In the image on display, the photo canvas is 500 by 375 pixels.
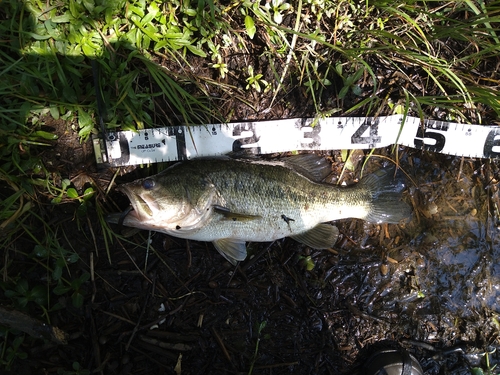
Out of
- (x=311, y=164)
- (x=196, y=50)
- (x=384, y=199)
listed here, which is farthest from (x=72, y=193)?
(x=384, y=199)

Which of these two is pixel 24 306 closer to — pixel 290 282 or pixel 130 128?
pixel 130 128

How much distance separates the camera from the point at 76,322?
328 cm

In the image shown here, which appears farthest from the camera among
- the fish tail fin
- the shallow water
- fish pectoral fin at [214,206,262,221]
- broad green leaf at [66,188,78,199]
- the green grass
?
the shallow water

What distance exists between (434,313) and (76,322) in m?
3.56

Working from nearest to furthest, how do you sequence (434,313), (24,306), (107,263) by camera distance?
(24,306)
(107,263)
(434,313)

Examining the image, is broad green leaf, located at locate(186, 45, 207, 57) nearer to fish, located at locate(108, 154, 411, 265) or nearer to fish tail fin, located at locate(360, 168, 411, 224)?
fish, located at locate(108, 154, 411, 265)

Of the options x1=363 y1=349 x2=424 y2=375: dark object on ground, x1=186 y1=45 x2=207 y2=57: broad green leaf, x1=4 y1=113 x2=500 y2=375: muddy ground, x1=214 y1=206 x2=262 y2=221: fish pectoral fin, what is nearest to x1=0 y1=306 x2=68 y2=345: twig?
x1=4 y1=113 x2=500 y2=375: muddy ground

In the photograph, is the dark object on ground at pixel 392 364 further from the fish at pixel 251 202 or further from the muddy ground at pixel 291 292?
the fish at pixel 251 202

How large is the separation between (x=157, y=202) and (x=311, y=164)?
1531 mm

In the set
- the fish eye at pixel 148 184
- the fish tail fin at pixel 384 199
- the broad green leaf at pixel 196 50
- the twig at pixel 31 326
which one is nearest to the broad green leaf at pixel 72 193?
the fish eye at pixel 148 184

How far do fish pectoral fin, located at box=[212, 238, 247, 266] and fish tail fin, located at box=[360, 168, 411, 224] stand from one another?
1.27 meters

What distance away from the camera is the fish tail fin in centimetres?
343

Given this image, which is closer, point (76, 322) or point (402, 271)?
point (76, 322)

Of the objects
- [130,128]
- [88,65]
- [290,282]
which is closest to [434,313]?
[290,282]
